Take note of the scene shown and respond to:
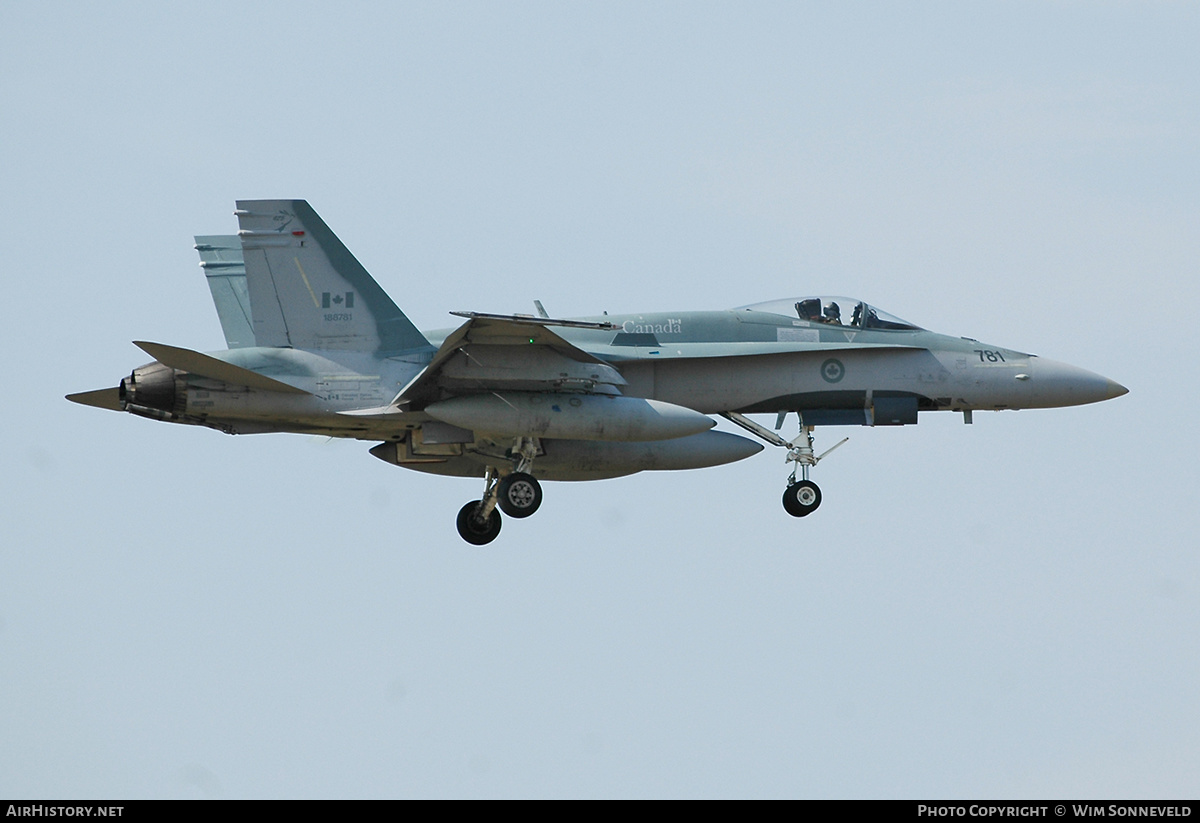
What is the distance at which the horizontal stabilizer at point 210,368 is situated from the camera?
19.2 m

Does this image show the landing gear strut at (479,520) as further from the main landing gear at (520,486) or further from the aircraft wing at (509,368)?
the aircraft wing at (509,368)

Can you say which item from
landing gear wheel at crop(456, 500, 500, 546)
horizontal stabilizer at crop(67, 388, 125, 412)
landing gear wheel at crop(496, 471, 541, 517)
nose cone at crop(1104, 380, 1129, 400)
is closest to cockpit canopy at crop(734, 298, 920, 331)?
nose cone at crop(1104, 380, 1129, 400)

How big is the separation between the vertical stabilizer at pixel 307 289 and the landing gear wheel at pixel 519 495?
2.03m

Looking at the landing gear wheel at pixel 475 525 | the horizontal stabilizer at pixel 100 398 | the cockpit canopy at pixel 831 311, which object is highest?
the cockpit canopy at pixel 831 311

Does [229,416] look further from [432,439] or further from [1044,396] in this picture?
[1044,396]

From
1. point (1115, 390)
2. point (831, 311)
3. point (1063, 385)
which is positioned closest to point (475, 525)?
point (831, 311)

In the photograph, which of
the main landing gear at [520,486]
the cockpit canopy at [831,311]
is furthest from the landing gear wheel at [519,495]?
the cockpit canopy at [831,311]

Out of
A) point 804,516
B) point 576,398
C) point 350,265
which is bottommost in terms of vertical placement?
point 804,516

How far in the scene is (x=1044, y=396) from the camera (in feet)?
74.6

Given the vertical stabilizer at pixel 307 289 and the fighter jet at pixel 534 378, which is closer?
the fighter jet at pixel 534 378

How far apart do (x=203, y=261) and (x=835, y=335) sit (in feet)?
29.5

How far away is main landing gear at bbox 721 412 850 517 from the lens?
72.9 ft

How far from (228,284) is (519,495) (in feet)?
18.7
